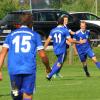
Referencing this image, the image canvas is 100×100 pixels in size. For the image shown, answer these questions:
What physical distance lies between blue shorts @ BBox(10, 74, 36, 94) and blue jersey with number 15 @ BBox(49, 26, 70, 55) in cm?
801

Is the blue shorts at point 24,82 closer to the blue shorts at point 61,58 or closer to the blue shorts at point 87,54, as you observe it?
the blue shorts at point 61,58

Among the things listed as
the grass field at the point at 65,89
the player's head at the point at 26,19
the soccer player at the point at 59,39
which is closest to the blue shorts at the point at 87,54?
the grass field at the point at 65,89

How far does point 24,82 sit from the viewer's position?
1062 cm

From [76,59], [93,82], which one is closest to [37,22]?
[76,59]

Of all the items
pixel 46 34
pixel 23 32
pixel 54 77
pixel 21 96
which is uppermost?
pixel 23 32

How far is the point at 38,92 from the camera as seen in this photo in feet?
51.9

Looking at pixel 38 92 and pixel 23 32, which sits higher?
pixel 23 32

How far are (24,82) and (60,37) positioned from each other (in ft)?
27.1

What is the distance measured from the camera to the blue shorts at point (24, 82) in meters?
10.6

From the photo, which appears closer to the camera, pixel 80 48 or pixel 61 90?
pixel 61 90

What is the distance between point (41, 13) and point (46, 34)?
54.3 inches

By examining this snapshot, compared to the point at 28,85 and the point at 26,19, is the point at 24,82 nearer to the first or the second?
the point at 28,85

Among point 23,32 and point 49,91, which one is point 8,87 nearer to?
point 49,91

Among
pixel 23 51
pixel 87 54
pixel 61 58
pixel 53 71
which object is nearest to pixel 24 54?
pixel 23 51
